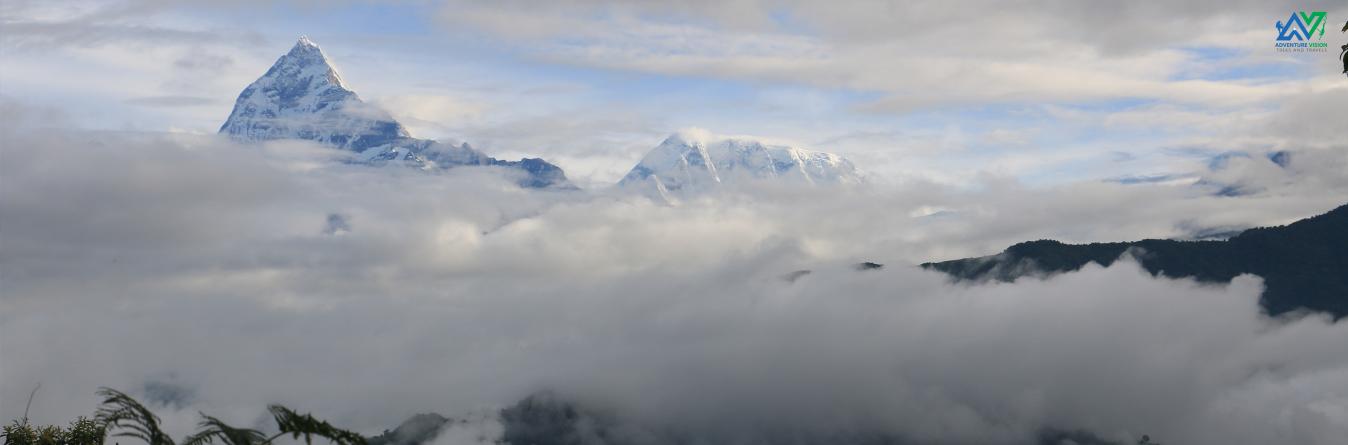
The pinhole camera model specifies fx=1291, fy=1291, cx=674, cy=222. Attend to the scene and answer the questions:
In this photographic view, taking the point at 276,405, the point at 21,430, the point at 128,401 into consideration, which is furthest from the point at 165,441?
the point at 21,430

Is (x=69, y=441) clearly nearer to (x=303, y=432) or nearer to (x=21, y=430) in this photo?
(x=21, y=430)

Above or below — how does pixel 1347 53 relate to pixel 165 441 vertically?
above

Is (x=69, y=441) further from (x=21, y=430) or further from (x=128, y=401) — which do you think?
(x=128, y=401)

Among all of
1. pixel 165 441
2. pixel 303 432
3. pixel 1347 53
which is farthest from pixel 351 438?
pixel 1347 53

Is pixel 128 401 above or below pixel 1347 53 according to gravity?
below

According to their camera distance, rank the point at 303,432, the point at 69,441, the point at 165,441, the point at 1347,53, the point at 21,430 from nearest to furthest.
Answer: the point at 303,432 < the point at 165,441 < the point at 1347,53 < the point at 69,441 < the point at 21,430

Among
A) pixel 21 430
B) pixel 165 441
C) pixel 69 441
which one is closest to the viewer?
pixel 165 441

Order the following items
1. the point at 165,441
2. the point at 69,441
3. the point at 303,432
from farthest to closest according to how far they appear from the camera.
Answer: the point at 69,441, the point at 165,441, the point at 303,432

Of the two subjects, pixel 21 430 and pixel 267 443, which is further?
pixel 21 430

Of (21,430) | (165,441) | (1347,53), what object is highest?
(1347,53)
